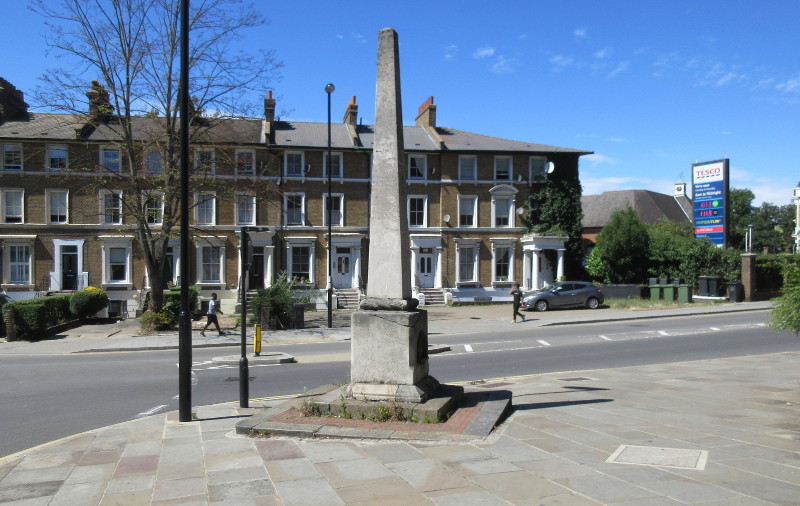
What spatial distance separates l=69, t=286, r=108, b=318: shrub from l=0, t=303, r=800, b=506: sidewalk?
831 inches

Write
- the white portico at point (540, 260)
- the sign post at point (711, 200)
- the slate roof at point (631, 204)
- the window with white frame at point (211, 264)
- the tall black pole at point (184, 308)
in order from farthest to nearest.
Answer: the slate roof at point (631, 204), the white portico at point (540, 260), the sign post at point (711, 200), the window with white frame at point (211, 264), the tall black pole at point (184, 308)

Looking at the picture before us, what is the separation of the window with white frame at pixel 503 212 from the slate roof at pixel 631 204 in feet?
90.0

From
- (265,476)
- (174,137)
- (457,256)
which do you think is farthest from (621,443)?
(457,256)

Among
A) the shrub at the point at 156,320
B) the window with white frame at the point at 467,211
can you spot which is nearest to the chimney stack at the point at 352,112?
the window with white frame at the point at 467,211

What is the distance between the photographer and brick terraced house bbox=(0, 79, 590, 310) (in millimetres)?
35125

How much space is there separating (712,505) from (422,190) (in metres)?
34.8

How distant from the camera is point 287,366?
15.3m

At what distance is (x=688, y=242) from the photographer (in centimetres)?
3753

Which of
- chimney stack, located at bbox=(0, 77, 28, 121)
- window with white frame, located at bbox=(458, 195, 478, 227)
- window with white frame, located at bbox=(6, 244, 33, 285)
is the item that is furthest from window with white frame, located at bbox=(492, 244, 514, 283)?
chimney stack, located at bbox=(0, 77, 28, 121)

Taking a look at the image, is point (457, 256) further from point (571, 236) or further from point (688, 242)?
point (688, 242)

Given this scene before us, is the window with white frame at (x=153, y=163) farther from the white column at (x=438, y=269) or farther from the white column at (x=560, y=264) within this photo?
the white column at (x=560, y=264)

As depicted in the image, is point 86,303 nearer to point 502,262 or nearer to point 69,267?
point 69,267

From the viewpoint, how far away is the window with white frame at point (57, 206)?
35.6 m

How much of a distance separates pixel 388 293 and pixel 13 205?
3437 centimetres
